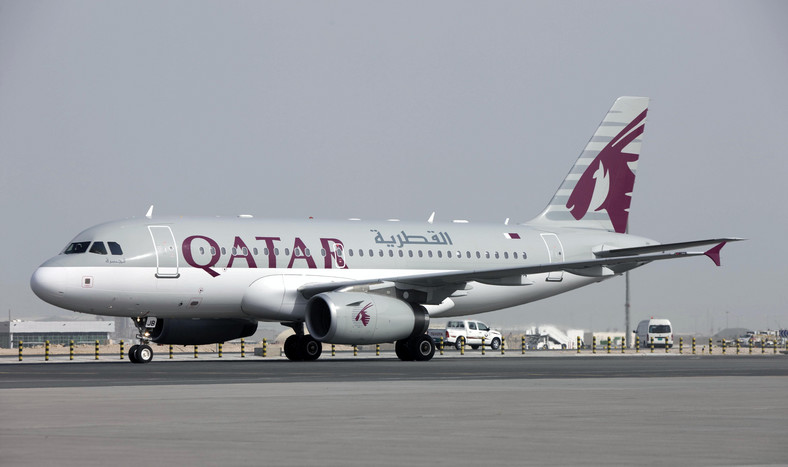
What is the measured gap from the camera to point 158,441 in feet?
40.0

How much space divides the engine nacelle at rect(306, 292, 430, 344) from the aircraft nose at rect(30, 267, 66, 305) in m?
7.24

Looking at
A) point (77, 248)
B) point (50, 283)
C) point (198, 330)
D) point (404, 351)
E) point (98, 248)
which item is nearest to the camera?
point (50, 283)

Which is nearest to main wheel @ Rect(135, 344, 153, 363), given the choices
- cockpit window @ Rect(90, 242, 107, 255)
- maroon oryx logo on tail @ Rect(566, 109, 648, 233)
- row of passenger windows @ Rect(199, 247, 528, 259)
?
cockpit window @ Rect(90, 242, 107, 255)

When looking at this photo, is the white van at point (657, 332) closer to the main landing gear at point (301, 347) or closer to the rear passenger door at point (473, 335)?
the rear passenger door at point (473, 335)

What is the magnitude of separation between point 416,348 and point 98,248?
33.6 feet

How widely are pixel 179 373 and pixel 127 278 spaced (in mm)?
8464

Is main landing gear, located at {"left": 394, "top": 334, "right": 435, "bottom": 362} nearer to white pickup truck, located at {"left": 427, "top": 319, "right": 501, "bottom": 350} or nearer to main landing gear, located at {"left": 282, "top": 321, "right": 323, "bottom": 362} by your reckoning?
main landing gear, located at {"left": 282, "top": 321, "right": 323, "bottom": 362}

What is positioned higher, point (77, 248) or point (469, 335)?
point (77, 248)

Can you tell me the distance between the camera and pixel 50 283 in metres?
35.9

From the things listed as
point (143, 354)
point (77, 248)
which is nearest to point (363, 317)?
point (143, 354)

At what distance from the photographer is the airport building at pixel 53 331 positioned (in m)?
142

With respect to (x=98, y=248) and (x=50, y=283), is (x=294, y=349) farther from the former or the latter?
(x=50, y=283)

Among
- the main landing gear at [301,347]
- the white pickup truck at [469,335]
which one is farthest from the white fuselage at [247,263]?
the white pickup truck at [469,335]

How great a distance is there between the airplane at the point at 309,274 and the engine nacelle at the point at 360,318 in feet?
0.14
